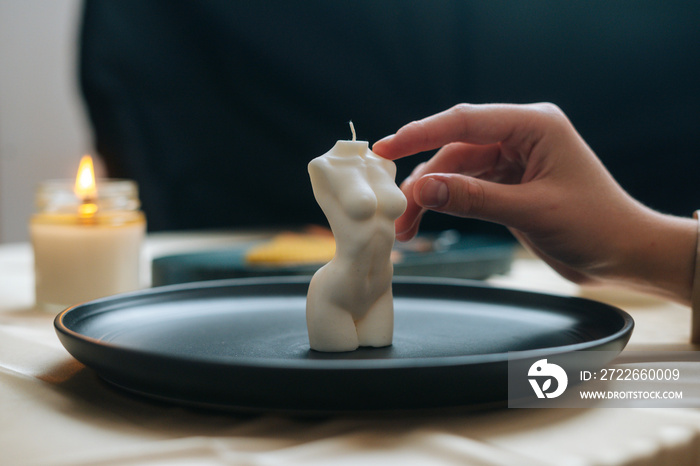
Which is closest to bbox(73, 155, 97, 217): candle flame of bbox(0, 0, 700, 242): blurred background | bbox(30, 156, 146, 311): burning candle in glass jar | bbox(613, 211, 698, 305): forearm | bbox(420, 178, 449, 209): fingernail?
bbox(30, 156, 146, 311): burning candle in glass jar

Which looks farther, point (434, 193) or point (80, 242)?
point (80, 242)

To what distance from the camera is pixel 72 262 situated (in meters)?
0.98

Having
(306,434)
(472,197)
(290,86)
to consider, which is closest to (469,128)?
(472,197)

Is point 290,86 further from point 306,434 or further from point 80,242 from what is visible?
point 306,434

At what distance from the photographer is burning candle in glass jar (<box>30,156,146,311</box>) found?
985 millimetres

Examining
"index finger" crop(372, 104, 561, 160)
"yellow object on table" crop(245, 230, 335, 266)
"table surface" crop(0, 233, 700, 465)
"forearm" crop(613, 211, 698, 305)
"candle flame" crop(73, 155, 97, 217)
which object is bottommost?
"yellow object on table" crop(245, 230, 335, 266)

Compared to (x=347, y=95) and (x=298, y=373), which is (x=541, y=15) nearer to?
(x=347, y=95)

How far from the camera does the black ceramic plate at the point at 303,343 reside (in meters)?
0.46

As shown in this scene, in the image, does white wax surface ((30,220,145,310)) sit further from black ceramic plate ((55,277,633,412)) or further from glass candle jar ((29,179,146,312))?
black ceramic plate ((55,277,633,412))

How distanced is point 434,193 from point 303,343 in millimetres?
226

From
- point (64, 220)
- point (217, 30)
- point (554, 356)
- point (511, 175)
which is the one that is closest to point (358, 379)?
point (554, 356)

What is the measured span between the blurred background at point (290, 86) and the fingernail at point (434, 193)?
158cm

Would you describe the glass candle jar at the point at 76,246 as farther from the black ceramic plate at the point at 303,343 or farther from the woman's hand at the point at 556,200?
the woman's hand at the point at 556,200

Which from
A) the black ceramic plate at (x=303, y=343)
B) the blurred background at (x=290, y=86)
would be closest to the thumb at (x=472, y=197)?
the black ceramic plate at (x=303, y=343)
